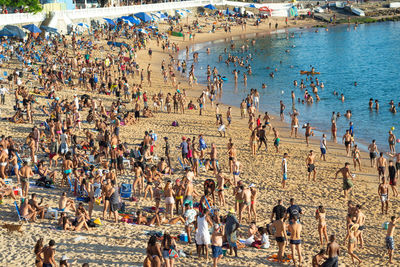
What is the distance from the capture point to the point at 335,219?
15422 mm

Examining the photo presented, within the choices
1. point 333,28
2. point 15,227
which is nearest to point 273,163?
point 15,227

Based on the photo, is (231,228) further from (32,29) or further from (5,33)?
(32,29)

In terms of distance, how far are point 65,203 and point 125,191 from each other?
235 cm

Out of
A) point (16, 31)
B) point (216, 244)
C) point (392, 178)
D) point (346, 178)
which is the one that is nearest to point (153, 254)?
point (216, 244)

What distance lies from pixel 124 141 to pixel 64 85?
11120 mm

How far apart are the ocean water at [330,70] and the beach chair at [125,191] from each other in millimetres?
13178

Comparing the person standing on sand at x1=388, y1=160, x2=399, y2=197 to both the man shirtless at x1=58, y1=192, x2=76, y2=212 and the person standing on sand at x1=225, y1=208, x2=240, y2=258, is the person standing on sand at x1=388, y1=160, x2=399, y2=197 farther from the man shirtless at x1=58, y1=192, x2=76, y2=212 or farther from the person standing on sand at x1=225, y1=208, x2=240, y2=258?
the man shirtless at x1=58, y1=192, x2=76, y2=212

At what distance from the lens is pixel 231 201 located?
16312 millimetres

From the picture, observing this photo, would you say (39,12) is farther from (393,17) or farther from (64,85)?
(393,17)

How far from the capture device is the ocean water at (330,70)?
30.3 m

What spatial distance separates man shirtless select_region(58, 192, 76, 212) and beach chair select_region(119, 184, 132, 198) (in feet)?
5.99

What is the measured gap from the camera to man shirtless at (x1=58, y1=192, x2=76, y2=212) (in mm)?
14023

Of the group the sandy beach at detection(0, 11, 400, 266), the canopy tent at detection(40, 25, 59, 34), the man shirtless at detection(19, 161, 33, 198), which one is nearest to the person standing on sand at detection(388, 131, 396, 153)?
the sandy beach at detection(0, 11, 400, 266)

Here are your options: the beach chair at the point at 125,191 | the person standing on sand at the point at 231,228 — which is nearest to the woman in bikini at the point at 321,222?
the person standing on sand at the point at 231,228
